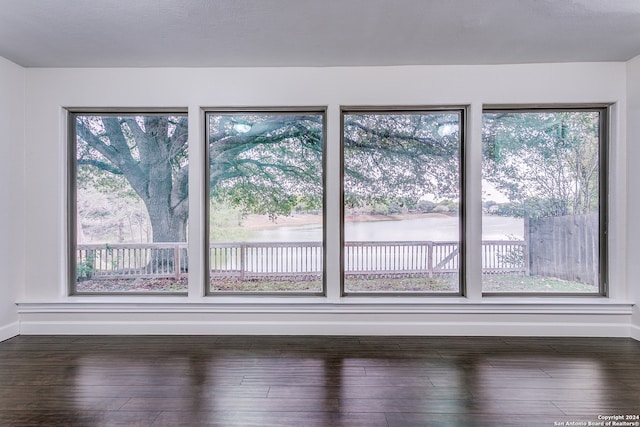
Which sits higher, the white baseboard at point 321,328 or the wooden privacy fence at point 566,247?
the wooden privacy fence at point 566,247

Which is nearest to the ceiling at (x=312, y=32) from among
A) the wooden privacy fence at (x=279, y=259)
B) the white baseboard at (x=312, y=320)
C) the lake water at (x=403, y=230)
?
the lake water at (x=403, y=230)

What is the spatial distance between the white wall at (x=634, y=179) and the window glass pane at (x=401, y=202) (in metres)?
1.53

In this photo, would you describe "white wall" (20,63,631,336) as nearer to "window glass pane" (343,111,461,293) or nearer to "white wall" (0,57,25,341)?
"white wall" (0,57,25,341)

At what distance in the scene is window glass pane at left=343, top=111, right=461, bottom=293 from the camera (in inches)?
134

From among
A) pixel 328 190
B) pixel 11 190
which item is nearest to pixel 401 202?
pixel 328 190

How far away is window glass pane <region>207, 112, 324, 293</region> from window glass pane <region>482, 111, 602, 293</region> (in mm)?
1739

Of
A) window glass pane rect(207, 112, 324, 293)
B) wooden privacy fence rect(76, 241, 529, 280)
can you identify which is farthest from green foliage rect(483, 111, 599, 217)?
window glass pane rect(207, 112, 324, 293)

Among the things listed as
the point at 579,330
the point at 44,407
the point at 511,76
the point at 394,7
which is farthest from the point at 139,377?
the point at 511,76

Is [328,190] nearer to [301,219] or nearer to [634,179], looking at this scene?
[301,219]

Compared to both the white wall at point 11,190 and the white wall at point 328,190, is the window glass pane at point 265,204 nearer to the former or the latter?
the white wall at point 328,190

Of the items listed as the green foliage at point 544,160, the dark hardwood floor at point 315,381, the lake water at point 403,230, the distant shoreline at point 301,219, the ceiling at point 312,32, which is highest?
the ceiling at point 312,32

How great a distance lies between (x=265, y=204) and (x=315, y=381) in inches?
68.9

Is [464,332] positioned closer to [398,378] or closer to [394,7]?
[398,378]

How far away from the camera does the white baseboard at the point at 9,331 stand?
3111mm
